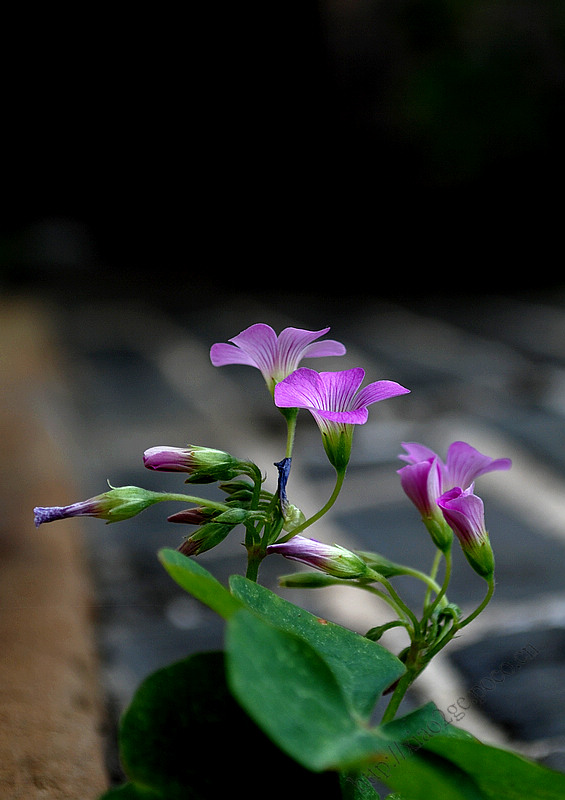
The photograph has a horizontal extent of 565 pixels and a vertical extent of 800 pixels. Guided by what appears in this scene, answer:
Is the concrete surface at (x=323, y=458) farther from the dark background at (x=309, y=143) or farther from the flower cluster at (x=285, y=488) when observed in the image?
the dark background at (x=309, y=143)

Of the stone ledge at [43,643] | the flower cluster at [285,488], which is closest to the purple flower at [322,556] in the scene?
the flower cluster at [285,488]

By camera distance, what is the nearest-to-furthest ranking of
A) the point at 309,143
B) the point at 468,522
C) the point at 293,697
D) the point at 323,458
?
the point at 293,697, the point at 468,522, the point at 323,458, the point at 309,143

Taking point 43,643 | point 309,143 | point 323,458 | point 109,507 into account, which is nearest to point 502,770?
point 109,507

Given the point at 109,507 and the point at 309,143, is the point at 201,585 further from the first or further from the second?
the point at 309,143

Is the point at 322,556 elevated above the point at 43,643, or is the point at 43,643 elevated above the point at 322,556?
the point at 322,556

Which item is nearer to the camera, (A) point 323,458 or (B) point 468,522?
(B) point 468,522

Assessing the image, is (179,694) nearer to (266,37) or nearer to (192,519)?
(192,519)
